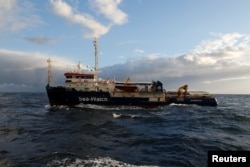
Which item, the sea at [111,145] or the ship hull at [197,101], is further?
the ship hull at [197,101]

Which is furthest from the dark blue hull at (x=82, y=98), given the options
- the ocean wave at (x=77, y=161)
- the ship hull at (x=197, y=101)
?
the ocean wave at (x=77, y=161)

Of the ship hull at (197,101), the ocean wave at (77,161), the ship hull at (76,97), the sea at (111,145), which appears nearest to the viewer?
the ocean wave at (77,161)

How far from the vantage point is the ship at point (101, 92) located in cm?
5025

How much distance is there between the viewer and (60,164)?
1535 centimetres

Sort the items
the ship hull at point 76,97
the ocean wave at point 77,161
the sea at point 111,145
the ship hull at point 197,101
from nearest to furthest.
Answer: the ocean wave at point 77,161 < the sea at point 111,145 < the ship hull at point 76,97 < the ship hull at point 197,101

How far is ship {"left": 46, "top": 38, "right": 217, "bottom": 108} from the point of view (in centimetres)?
5025

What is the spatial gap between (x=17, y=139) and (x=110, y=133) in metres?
7.99

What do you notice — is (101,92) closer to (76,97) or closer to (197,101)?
(76,97)

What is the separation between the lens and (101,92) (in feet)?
168

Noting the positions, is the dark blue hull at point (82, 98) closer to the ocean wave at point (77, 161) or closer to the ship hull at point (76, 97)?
the ship hull at point (76, 97)

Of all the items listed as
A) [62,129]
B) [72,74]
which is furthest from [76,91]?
[62,129]

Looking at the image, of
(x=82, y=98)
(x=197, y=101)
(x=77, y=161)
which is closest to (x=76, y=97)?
(x=82, y=98)

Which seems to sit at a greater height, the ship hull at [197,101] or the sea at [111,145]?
the ship hull at [197,101]

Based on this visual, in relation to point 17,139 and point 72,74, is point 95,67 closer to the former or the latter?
point 72,74
